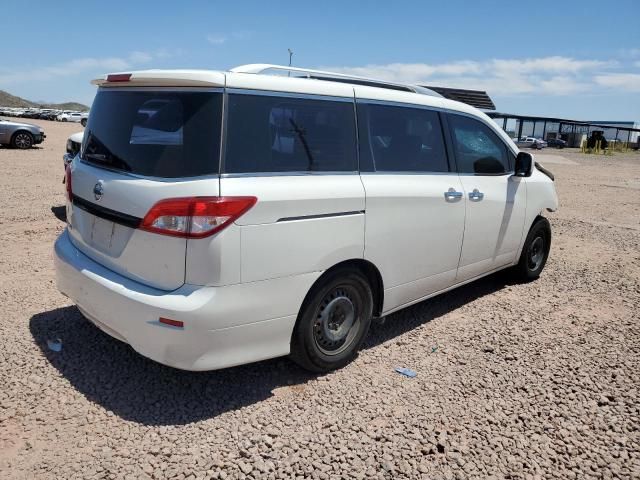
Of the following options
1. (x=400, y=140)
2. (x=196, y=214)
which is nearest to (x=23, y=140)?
(x=400, y=140)

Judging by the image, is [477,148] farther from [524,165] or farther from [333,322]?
[333,322]

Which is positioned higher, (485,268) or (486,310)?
(485,268)

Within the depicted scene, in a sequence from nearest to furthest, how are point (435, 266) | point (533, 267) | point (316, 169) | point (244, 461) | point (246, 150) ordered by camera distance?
point (244, 461) < point (246, 150) < point (316, 169) < point (435, 266) < point (533, 267)

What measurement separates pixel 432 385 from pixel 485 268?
184 centimetres

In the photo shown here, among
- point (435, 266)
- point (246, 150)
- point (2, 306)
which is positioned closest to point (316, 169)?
point (246, 150)

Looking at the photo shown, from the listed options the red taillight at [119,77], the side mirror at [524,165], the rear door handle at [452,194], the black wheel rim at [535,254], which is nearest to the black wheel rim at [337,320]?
the rear door handle at [452,194]

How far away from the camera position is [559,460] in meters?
2.84

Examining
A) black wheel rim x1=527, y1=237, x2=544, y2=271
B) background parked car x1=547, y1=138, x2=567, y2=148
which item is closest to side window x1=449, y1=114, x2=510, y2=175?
black wheel rim x1=527, y1=237, x2=544, y2=271

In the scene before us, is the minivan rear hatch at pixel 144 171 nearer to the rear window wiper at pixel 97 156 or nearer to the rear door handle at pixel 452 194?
the rear window wiper at pixel 97 156

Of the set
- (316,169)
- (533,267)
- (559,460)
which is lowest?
(559,460)

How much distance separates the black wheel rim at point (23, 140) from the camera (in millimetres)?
19312

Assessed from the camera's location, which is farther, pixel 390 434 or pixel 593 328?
pixel 593 328

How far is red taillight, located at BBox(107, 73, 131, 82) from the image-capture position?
3.21 metres

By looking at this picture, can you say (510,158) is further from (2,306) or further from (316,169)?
(2,306)
